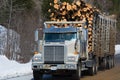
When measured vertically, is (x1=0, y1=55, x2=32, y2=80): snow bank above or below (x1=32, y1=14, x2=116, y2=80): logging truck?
below

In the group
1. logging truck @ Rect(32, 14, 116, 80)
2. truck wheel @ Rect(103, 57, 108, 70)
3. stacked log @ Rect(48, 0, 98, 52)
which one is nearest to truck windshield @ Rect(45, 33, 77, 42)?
logging truck @ Rect(32, 14, 116, 80)

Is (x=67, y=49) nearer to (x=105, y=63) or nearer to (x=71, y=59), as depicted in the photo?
(x=71, y=59)

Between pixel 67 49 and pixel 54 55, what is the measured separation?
68 cm

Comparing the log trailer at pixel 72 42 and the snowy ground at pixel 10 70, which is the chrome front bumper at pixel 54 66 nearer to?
the log trailer at pixel 72 42

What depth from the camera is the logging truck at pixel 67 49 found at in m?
19.8

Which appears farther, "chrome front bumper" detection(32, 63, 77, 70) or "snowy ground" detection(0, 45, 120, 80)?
"snowy ground" detection(0, 45, 120, 80)

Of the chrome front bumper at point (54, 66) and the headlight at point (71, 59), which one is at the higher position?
the headlight at point (71, 59)

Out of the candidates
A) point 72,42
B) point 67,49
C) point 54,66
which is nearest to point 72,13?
point 72,42

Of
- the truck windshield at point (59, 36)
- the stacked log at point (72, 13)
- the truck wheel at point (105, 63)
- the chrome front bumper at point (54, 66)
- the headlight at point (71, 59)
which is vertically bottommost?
the truck wheel at point (105, 63)

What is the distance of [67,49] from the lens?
65.9 ft

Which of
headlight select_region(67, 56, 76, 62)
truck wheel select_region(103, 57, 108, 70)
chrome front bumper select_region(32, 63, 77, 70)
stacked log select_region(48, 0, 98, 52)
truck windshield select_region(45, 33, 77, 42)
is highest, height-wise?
stacked log select_region(48, 0, 98, 52)

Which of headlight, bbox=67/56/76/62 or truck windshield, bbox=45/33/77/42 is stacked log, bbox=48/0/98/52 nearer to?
truck windshield, bbox=45/33/77/42

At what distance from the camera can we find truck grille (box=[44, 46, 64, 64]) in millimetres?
19781

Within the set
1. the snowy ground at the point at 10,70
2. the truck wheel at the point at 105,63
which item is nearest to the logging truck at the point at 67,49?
the snowy ground at the point at 10,70
